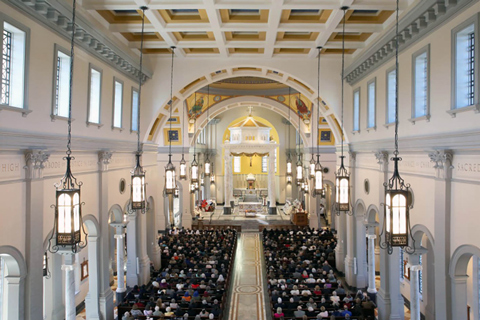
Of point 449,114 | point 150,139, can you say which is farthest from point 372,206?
point 150,139

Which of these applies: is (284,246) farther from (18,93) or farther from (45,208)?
(18,93)

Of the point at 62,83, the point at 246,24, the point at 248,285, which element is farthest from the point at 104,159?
the point at 248,285

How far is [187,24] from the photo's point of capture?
1212 cm

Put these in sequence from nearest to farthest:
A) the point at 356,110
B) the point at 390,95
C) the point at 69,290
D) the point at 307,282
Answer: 1. the point at 69,290
2. the point at 390,95
3. the point at 307,282
4. the point at 356,110

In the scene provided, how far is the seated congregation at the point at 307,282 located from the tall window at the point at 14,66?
31.8 ft

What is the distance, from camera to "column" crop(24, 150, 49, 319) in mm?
8227

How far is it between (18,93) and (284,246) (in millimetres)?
16761

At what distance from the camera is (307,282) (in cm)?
1527

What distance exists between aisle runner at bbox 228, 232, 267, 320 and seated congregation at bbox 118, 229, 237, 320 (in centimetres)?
85

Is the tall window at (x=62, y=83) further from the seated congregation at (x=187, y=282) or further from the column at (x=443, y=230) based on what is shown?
the column at (x=443, y=230)

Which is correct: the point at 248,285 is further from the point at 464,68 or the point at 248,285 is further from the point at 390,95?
the point at 464,68

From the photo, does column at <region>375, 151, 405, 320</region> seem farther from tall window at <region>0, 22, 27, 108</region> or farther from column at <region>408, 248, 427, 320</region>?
tall window at <region>0, 22, 27, 108</region>

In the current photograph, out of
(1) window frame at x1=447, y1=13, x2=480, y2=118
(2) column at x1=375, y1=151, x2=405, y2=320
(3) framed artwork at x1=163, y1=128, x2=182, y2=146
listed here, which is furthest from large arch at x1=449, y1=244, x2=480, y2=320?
(3) framed artwork at x1=163, y1=128, x2=182, y2=146

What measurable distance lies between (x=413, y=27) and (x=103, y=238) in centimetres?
1182
